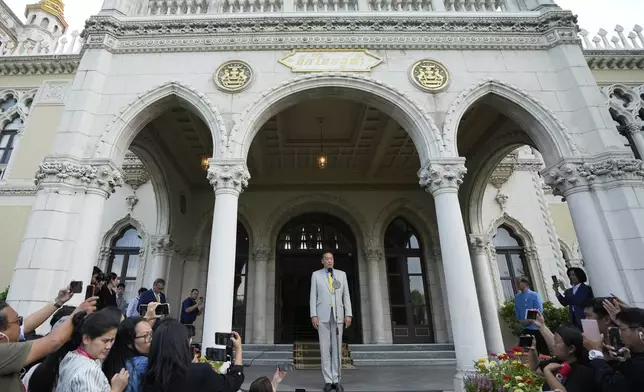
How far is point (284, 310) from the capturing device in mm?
11820

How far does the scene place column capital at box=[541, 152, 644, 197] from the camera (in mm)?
6773

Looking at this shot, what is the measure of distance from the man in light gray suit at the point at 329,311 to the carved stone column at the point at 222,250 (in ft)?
6.08

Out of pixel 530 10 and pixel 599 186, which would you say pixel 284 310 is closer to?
pixel 599 186

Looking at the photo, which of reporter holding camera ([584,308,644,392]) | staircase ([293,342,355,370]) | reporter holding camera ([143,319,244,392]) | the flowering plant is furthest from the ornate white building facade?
reporter holding camera ([143,319,244,392])

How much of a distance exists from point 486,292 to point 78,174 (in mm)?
10946

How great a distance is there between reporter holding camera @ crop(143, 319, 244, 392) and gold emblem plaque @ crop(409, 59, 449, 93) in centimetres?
720

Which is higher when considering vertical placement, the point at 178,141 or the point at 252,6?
the point at 252,6

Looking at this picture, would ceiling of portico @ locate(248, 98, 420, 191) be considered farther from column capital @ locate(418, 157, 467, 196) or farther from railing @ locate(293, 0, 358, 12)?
column capital @ locate(418, 157, 467, 196)

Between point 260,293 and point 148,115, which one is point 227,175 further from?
point 260,293

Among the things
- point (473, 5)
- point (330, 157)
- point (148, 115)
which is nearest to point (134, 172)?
point (148, 115)

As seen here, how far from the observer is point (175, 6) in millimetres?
9164

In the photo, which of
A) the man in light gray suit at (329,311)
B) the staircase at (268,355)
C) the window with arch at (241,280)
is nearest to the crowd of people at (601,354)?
the man in light gray suit at (329,311)

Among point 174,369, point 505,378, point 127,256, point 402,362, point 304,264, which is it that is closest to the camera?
point 174,369

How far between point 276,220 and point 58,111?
8.88m
